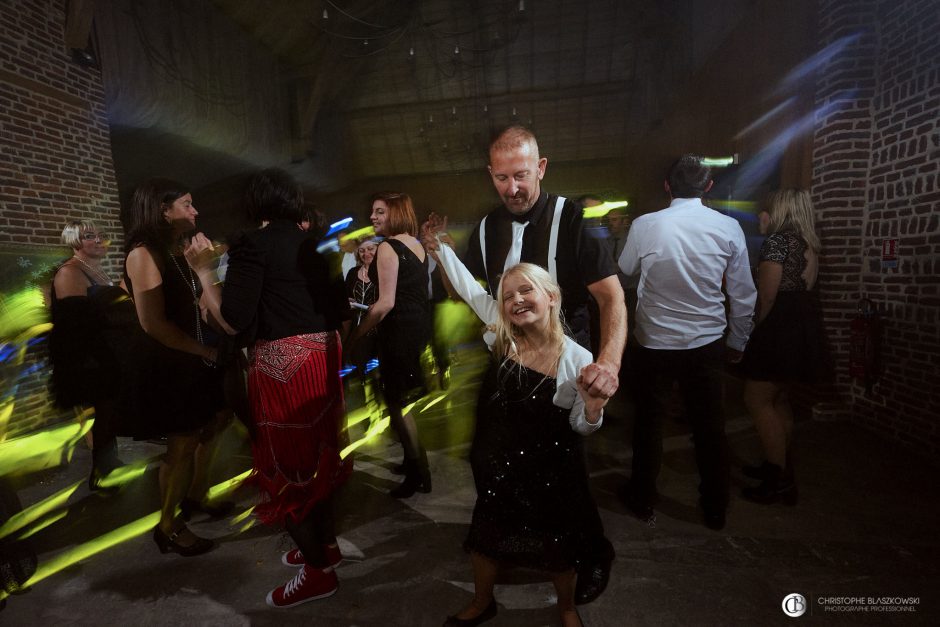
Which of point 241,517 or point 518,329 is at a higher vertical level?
point 518,329

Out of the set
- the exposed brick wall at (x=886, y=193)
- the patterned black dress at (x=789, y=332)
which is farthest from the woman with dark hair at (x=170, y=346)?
the exposed brick wall at (x=886, y=193)

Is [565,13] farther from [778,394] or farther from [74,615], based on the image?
[74,615]

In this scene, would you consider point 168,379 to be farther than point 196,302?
No

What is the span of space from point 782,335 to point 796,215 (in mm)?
699

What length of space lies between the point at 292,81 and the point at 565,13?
5.99 m

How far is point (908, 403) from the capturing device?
11.0 feet

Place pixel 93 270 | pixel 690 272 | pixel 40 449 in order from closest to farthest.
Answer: pixel 690 272
pixel 93 270
pixel 40 449

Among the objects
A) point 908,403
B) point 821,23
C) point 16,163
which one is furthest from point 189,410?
point 821,23

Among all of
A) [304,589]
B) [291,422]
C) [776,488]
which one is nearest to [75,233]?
[291,422]

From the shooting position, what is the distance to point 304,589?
1984mm

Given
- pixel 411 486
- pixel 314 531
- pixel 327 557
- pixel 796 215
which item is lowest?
pixel 411 486

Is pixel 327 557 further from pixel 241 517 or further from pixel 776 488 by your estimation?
pixel 776 488

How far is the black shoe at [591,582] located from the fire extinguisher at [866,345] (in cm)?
277

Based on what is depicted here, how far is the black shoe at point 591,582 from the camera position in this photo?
1.95m
